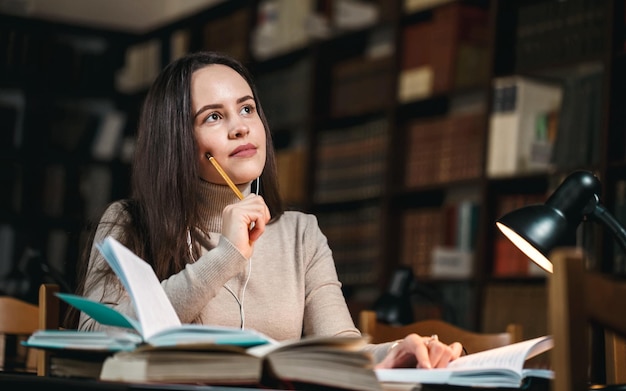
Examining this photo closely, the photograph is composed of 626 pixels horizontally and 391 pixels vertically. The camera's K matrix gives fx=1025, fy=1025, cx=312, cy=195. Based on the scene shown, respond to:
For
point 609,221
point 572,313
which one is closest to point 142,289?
point 572,313

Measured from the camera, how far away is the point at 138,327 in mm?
1284

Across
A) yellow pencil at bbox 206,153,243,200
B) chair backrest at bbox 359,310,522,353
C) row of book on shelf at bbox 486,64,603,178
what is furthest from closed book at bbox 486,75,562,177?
yellow pencil at bbox 206,153,243,200

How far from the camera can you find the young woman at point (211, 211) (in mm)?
1894

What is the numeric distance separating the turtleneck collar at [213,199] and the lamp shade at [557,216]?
68cm

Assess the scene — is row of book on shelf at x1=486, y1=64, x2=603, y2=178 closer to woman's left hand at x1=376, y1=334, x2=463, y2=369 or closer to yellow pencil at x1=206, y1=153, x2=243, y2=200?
yellow pencil at x1=206, y1=153, x2=243, y2=200

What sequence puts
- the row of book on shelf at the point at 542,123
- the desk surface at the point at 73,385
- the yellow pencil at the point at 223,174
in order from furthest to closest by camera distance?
1. the row of book on shelf at the point at 542,123
2. the yellow pencil at the point at 223,174
3. the desk surface at the point at 73,385

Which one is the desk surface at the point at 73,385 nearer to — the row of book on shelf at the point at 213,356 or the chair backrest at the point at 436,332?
the row of book on shelf at the point at 213,356

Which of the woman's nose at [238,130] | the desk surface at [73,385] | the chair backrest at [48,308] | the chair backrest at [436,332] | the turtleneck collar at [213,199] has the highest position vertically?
the woman's nose at [238,130]

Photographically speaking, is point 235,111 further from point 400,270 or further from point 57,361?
point 400,270

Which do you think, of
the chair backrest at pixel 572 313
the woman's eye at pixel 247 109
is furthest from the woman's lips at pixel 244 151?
the chair backrest at pixel 572 313

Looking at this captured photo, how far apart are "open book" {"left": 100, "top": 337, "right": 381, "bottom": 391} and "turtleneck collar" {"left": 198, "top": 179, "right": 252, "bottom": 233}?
83 cm

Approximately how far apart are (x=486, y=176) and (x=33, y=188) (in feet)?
10.3

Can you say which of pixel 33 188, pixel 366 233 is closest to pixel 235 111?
pixel 366 233

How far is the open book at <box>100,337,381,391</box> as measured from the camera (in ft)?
3.80
